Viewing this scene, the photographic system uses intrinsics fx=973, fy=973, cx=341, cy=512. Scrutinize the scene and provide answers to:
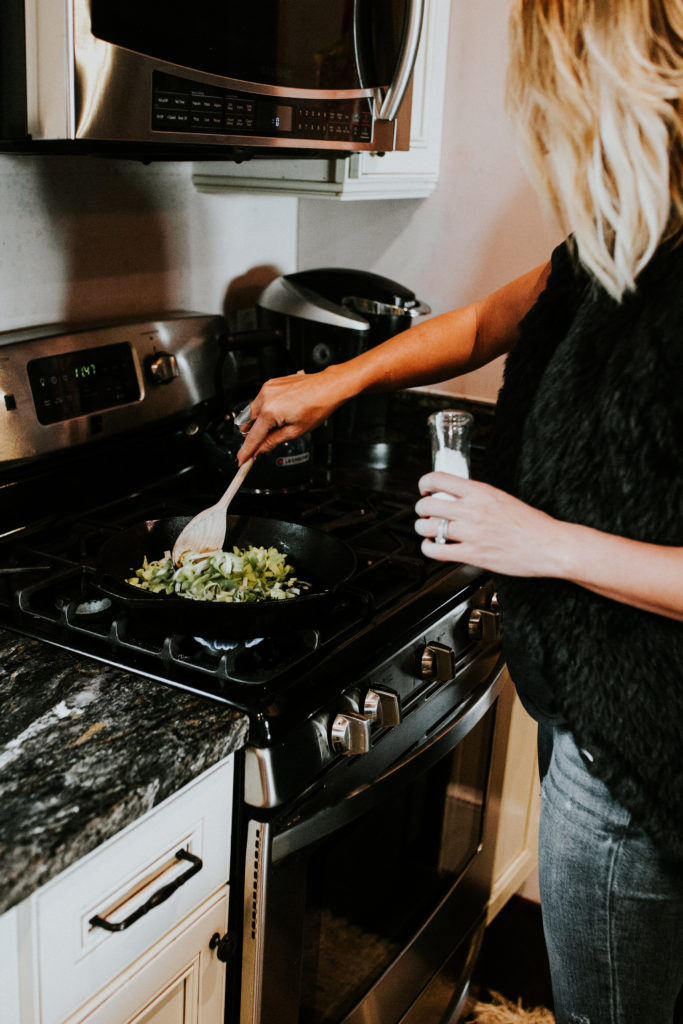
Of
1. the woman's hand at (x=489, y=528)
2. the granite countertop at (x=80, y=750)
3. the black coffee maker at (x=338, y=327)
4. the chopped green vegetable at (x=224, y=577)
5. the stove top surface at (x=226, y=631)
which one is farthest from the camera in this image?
the black coffee maker at (x=338, y=327)

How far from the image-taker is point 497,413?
1.07 meters

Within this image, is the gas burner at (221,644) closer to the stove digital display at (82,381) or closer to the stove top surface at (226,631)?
the stove top surface at (226,631)

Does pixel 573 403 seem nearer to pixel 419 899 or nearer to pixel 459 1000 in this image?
pixel 419 899

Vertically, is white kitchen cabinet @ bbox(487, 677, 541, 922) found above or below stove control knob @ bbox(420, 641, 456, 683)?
below

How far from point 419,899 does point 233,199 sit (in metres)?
1.33

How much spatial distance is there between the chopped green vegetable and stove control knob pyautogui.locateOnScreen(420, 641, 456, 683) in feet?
0.57

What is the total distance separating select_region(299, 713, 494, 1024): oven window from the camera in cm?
117

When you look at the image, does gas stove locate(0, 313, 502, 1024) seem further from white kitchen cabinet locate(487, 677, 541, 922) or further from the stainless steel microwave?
the stainless steel microwave

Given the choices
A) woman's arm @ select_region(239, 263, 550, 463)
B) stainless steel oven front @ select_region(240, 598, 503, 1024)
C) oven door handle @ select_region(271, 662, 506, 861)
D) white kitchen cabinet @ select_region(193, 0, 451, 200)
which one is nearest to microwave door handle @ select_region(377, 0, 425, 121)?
white kitchen cabinet @ select_region(193, 0, 451, 200)

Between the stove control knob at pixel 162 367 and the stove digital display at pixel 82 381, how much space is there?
38 millimetres

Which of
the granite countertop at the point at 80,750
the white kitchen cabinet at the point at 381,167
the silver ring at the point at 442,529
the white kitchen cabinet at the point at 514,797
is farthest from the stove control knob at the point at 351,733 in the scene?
the white kitchen cabinet at the point at 381,167

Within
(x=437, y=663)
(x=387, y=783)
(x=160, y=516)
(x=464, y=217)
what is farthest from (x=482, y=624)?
(x=464, y=217)

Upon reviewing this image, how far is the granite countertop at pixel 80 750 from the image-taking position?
76 centimetres

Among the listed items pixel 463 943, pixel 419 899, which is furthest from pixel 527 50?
pixel 463 943
